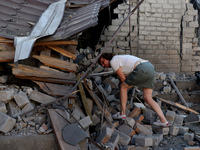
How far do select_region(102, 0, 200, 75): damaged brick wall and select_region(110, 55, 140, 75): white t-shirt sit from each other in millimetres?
3006

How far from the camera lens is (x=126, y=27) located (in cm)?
747

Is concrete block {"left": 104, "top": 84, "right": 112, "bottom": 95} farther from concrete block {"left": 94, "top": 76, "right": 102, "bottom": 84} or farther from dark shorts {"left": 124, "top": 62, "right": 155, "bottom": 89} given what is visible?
dark shorts {"left": 124, "top": 62, "right": 155, "bottom": 89}

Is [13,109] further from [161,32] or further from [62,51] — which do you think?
[161,32]

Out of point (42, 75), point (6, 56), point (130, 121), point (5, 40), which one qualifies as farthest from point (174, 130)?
point (5, 40)

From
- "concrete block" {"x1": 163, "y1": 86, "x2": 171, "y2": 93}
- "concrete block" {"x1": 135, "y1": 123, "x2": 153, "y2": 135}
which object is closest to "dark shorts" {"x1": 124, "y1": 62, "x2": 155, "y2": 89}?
"concrete block" {"x1": 135, "y1": 123, "x2": 153, "y2": 135}

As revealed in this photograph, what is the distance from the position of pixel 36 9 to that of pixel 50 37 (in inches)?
65.4

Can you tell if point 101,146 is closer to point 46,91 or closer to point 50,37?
point 46,91

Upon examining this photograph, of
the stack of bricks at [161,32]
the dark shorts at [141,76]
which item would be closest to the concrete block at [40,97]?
the dark shorts at [141,76]

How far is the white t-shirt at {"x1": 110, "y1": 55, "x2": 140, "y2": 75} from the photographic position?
4355 millimetres

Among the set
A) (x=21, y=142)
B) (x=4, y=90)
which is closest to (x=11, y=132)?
(x=21, y=142)

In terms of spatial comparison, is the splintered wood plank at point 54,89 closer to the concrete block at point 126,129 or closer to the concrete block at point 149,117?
the concrete block at point 126,129

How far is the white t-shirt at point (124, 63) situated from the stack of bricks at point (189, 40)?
3.99 m

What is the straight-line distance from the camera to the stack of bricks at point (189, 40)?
7.79 m

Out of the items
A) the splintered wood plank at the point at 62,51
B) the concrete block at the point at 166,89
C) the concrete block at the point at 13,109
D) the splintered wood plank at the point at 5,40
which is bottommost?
the concrete block at the point at 166,89
